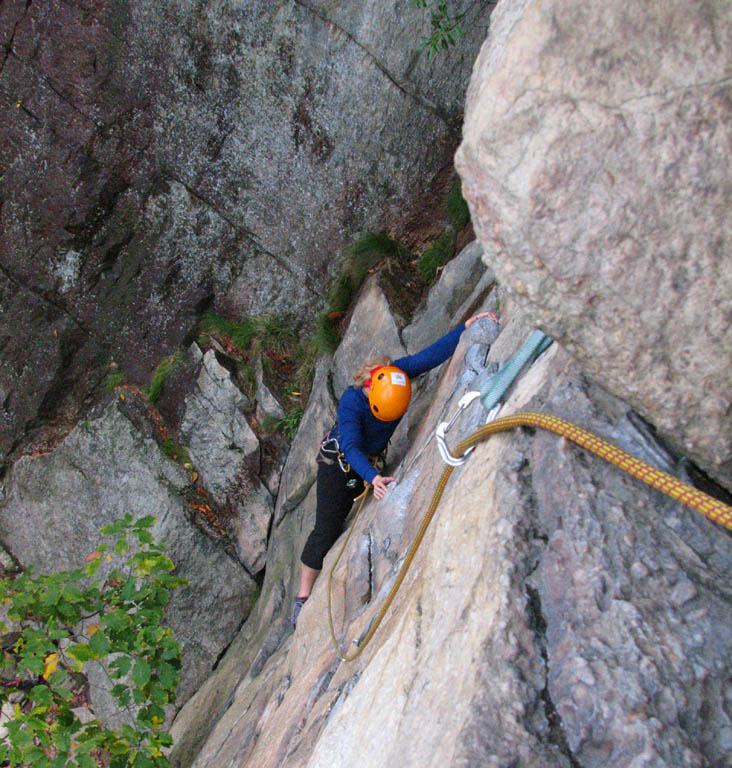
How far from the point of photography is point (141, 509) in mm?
7602

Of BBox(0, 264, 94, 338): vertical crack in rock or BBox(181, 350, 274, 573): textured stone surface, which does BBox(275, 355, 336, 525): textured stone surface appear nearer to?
BBox(181, 350, 274, 573): textured stone surface

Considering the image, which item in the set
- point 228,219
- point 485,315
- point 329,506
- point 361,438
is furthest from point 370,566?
point 228,219

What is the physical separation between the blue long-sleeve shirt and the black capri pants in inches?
15.7

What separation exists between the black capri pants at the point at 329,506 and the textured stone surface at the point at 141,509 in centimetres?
229

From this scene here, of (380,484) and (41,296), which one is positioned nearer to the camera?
(380,484)

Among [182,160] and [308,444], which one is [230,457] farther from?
[182,160]

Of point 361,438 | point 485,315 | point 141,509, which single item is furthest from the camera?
point 141,509

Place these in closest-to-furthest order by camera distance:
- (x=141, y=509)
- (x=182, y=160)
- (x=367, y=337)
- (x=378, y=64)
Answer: (x=367, y=337), (x=378, y=64), (x=182, y=160), (x=141, y=509)

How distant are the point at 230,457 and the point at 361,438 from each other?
115 inches

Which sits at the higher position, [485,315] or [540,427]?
[485,315]

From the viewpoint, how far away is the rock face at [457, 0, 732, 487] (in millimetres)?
1732

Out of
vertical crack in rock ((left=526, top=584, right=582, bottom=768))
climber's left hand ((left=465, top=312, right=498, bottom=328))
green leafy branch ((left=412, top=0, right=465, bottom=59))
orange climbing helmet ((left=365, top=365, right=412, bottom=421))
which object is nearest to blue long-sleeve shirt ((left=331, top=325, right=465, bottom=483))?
orange climbing helmet ((left=365, top=365, right=412, bottom=421))

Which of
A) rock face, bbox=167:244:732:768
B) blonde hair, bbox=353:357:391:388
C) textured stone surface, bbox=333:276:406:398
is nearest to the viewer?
rock face, bbox=167:244:732:768

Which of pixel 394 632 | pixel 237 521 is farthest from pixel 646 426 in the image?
pixel 237 521
